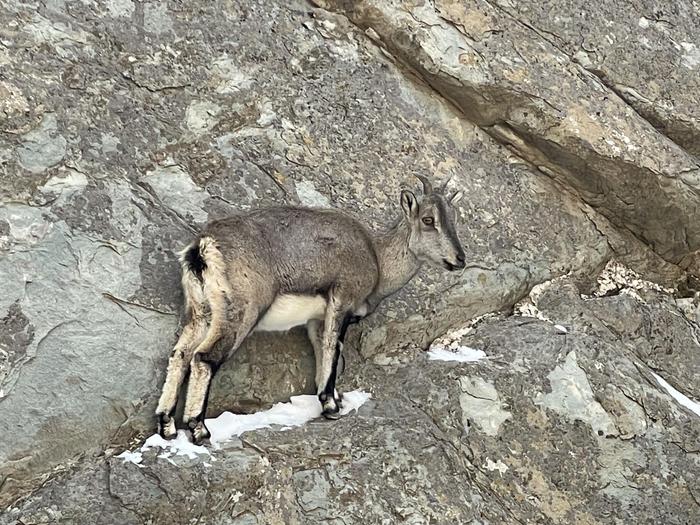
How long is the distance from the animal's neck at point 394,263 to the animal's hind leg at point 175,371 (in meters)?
2.08

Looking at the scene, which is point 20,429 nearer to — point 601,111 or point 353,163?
point 353,163

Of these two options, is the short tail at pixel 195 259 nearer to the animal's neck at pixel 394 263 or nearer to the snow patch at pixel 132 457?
the snow patch at pixel 132 457

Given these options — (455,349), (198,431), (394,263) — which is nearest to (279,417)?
(198,431)

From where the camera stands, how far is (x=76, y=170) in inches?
301

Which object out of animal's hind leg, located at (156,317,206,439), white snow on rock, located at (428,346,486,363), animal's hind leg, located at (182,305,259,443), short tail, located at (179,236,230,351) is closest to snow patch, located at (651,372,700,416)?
white snow on rock, located at (428,346,486,363)

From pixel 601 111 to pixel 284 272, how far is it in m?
4.77

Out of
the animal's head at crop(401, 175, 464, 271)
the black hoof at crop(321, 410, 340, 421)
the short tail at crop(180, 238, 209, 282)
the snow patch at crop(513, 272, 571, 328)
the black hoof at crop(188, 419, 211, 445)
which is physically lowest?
the black hoof at crop(188, 419, 211, 445)

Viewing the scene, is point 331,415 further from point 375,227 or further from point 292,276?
point 375,227

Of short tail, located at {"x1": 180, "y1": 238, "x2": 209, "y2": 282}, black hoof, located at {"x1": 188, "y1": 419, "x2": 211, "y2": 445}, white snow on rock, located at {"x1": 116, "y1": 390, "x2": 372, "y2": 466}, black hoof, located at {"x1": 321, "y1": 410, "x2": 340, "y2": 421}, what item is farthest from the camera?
black hoof, located at {"x1": 321, "y1": 410, "x2": 340, "y2": 421}

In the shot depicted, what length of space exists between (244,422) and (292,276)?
4.67ft

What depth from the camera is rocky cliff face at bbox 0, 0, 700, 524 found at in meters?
6.79

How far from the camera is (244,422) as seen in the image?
7262 mm

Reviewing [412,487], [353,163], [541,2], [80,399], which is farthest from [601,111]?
[80,399]

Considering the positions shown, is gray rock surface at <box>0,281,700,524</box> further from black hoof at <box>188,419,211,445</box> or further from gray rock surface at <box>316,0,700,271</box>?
gray rock surface at <box>316,0,700,271</box>
